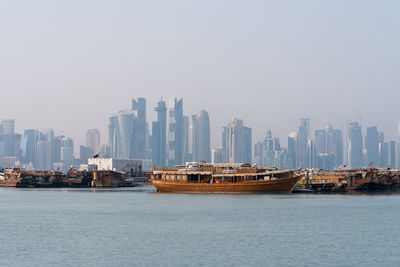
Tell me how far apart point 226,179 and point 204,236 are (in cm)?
6989

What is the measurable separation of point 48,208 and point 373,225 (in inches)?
2102

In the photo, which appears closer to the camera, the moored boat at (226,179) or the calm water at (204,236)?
the calm water at (204,236)

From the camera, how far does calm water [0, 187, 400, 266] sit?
47688 millimetres

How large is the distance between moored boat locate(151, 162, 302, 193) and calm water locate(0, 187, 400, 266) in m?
30.8

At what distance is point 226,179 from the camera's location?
426 ft

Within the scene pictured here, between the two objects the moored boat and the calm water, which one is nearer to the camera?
the calm water

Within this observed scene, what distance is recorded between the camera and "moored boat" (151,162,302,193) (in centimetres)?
12619

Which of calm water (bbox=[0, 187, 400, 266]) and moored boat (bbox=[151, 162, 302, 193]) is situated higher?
moored boat (bbox=[151, 162, 302, 193])

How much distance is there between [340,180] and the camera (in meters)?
155

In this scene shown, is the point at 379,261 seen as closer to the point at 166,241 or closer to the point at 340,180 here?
the point at 166,241

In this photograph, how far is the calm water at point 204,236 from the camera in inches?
1877

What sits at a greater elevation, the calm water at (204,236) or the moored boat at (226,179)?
the moored boat at (226,179)

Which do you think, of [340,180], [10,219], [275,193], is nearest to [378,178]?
[340,180]

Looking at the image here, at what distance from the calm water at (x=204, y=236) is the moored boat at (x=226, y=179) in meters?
30.8
